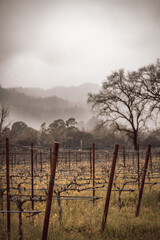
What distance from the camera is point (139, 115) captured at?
24.0m

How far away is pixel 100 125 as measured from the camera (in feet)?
82.9

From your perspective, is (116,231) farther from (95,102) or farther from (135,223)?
(95,102)

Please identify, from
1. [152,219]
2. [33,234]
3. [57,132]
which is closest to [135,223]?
[152,219]

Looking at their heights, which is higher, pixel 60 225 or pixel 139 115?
pixel 139 115

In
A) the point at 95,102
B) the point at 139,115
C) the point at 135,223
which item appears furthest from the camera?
the point at 95,102

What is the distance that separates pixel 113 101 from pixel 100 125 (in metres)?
3.99

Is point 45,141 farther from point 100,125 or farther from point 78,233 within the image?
point 78,233

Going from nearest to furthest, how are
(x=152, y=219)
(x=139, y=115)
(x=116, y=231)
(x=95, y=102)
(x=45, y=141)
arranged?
1. (x=116, y=231)
2. (x=152, y=219)
3. (x=139, y=115)
4. (x=95, y=102)
5. (x=45, y=141)

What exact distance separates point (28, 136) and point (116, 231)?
3943 cm

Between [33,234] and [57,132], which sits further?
[57,132]

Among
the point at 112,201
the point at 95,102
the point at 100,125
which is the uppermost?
the point at 95,102

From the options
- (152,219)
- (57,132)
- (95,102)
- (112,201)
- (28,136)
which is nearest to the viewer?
(152,219)

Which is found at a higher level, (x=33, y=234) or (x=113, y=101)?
(x=113, y=101)

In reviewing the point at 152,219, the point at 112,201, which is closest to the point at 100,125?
the point at 112,201
